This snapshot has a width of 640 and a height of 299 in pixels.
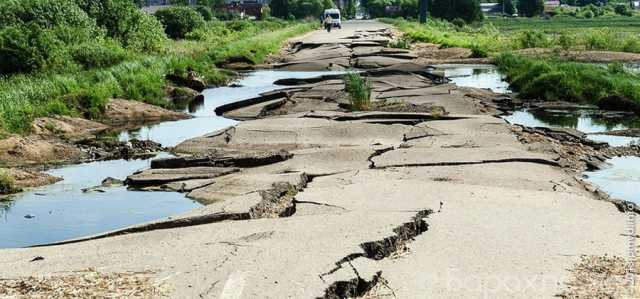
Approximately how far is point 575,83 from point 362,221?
44.6 feet

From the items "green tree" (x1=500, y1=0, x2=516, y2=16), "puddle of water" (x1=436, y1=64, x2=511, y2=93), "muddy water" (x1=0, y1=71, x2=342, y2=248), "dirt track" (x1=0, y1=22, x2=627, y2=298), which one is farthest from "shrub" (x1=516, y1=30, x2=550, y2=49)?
"green tree" (x1=500, y1=0, x2=516, y2=16)

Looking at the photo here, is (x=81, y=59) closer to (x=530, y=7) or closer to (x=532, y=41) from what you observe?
(x=532, y=41)

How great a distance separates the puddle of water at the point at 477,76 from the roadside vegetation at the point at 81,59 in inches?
271

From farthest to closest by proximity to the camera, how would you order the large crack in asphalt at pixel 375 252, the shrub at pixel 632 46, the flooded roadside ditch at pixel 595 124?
the shrub at pixel 632 46 → the flooded roadside ditch at pixel 595 124 → the large crack in asphalt at pixel 375 252

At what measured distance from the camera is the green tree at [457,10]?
8188 centimetres

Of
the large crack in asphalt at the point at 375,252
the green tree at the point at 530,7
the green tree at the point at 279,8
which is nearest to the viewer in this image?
the large crack in asphalt at the point at 375,252

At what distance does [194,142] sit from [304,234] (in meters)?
6.35

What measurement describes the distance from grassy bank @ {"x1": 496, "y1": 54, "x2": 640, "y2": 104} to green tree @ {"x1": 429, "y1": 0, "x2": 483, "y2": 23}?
61384mm

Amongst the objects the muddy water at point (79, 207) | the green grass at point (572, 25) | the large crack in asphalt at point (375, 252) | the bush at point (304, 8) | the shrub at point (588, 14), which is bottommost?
the shrub at point (588, 14)

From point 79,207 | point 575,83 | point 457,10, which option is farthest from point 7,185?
point 457,10

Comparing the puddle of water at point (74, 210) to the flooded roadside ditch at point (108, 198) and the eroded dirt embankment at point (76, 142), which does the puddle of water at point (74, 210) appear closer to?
the flooded roadside ditch at point (108, 198)

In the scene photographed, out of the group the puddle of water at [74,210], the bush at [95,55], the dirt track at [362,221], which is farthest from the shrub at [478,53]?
the puddle of water at [74,210]

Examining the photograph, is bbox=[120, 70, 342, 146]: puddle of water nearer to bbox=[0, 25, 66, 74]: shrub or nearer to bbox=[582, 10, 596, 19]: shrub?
bbox=[0, 25, 66, 74]: shrub

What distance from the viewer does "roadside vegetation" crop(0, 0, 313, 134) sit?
1590 cm
